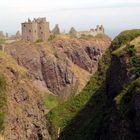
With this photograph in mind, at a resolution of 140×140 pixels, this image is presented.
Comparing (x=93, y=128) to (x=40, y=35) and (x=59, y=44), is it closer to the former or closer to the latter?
(x=59, y=44)

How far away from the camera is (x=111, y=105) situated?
167 feet

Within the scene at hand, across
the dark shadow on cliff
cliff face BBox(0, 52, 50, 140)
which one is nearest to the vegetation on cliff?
cliff face BBox(0, 52, 50, 140)

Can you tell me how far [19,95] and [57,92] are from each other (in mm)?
43321

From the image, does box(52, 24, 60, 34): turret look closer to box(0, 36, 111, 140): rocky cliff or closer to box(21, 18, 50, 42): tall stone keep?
box(21, 18, 50, 42): tall stone keep

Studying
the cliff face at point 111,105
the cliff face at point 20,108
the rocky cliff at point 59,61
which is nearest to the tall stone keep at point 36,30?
the rocky cliff at point 59,61

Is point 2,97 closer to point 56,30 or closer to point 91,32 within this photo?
point 91,32

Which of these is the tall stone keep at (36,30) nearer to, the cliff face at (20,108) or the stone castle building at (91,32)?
the stone castle building at (91,32)

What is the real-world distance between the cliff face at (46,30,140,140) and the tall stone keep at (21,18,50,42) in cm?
4071

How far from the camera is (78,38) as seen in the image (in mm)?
113125

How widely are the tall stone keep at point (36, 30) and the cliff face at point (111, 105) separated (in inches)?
1603

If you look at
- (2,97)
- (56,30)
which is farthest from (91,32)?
(2,97)

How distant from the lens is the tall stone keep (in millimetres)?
112375

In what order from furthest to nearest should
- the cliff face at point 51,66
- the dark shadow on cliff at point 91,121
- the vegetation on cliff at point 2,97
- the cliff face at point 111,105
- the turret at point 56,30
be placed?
the turret at point 56,30, the cliff face at point 51,66, the vegetation on cliff at point 2,97, the dark shadow on cliff at point 91,121, the cliff face at point 111,105

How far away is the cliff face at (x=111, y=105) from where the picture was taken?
39.8 meters
